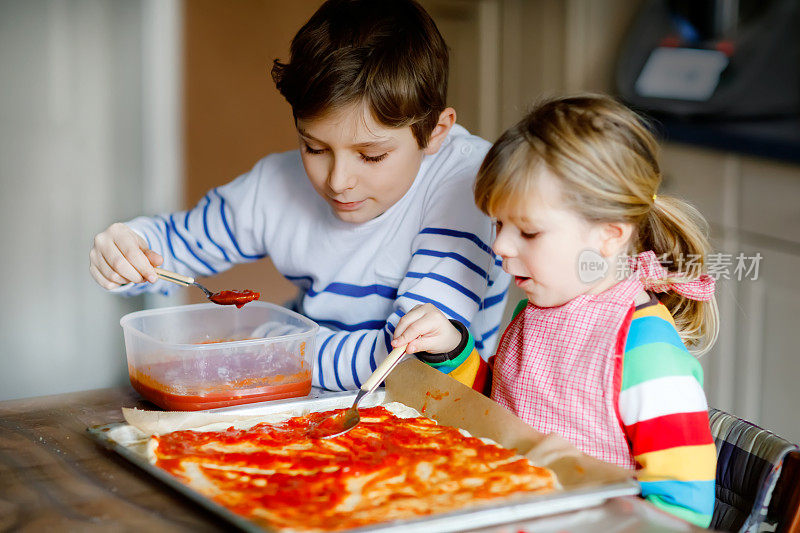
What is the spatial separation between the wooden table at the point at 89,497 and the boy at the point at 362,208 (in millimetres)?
328

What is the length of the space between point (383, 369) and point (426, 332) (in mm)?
91

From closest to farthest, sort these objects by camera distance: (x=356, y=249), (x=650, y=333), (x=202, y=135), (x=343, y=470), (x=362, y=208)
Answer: (x=343, y=470)
(x=650, y=333)
(x=362, y=208)
(x=356, y=249)
(x=202, y=135)

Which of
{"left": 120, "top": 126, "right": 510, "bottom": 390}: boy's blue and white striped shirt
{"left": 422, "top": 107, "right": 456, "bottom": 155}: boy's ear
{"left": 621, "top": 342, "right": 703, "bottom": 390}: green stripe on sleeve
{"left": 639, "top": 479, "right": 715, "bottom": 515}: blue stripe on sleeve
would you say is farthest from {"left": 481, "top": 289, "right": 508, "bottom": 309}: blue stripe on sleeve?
{"left": 639, "top": 479, "right": 715, "bottom": 515}: blue stripe on sleeve

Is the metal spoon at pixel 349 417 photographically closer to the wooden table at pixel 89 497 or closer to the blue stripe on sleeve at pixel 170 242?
the wooden table at pixel 89 497

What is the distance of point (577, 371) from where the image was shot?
3.68 feet

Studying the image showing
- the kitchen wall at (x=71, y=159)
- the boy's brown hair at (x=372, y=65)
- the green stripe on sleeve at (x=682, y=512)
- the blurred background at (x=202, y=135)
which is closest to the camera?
the green stripe on sleeve at (x=682, y=512)

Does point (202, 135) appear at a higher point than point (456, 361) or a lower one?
higher

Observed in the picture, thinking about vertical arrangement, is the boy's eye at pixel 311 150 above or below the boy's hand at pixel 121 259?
above

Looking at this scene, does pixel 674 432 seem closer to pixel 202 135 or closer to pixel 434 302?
pixel 434 302

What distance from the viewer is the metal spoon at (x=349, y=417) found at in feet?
3.57

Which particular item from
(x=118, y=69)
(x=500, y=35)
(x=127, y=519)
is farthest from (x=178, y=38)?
(x=127, y=519)

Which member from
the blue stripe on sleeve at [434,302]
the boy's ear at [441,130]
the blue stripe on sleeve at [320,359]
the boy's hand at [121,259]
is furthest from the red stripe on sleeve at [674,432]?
the boy's hand at [121,259]

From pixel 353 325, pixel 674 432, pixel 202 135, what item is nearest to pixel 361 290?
pixel 353 325

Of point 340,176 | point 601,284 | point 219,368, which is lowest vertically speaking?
point 219,368
